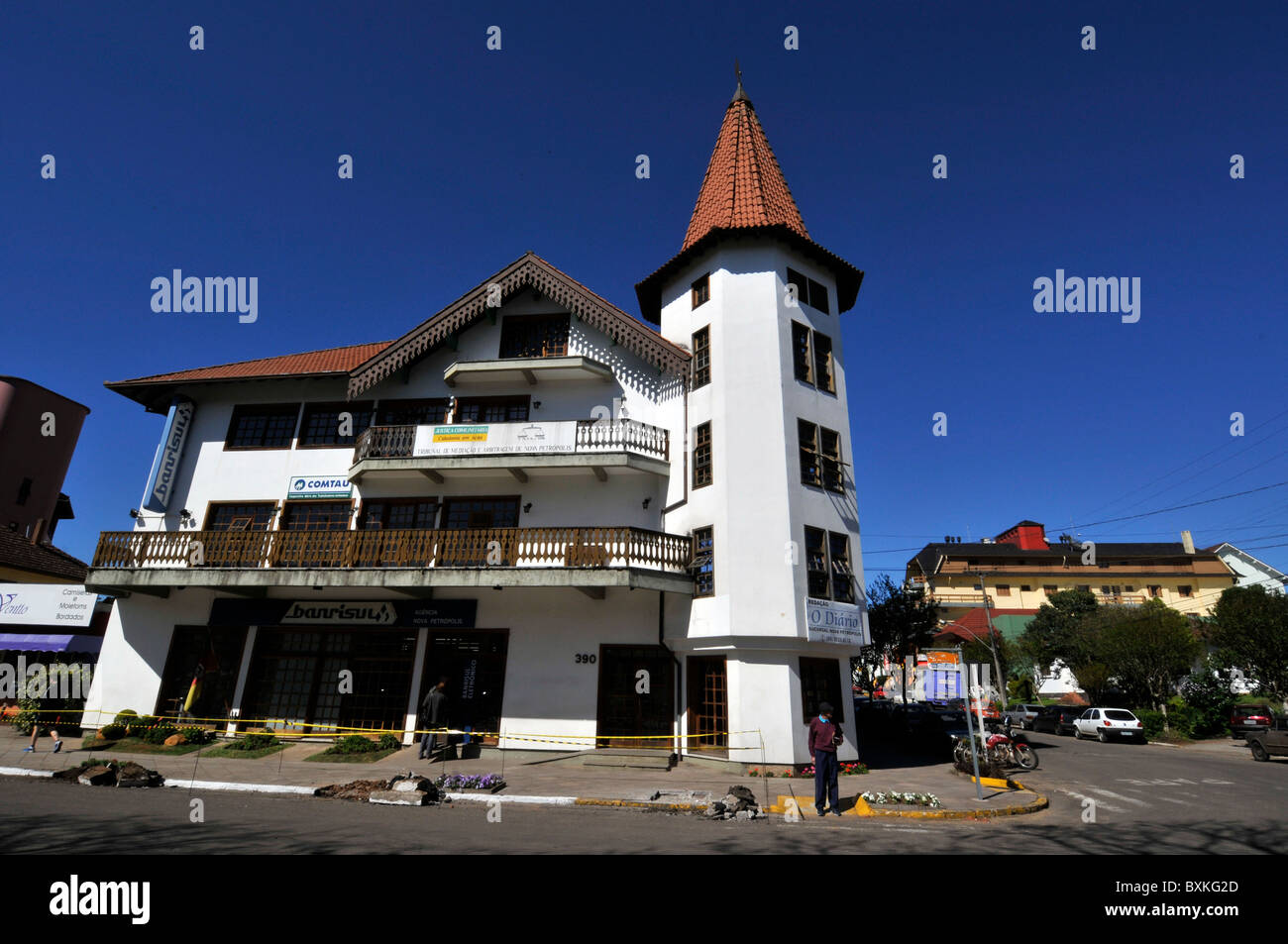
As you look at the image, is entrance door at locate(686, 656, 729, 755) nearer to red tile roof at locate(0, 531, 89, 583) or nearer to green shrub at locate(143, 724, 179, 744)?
green shrub at locate(143, 724, 179, 744)

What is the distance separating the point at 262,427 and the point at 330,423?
252 cm

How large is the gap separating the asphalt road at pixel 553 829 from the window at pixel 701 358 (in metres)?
11.9

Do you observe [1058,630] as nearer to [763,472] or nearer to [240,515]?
[763,472]

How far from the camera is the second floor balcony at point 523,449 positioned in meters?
18.5

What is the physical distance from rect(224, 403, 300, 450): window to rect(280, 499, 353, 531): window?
2.43 m

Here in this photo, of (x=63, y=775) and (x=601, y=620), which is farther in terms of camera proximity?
(x=601, y=620)

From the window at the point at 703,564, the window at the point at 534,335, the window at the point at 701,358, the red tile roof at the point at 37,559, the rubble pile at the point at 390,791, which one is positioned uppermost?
the window at the point at 534,335

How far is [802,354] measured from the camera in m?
19.1

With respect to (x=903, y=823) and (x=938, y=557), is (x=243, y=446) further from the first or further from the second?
(x=938, y=557)

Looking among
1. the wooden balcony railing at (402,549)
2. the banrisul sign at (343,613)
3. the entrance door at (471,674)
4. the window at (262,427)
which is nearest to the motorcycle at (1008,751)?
the wooden balcony railing at (402,549)

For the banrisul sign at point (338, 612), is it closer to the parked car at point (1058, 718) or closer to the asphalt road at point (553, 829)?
the asphalt road at point (553, 829)
